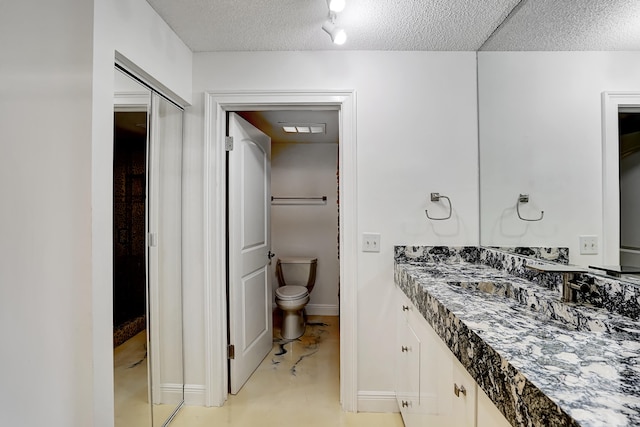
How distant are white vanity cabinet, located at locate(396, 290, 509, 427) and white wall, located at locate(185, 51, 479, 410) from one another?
0.22 metres

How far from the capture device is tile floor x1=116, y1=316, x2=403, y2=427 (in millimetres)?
1812

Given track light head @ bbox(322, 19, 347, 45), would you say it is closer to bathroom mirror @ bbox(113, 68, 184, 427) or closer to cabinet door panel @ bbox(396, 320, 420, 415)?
bathroom mirror @ bbox(113, 68, 184, 427)

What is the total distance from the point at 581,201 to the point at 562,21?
2.53ft

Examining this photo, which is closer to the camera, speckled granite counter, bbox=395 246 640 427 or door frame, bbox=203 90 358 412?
speckled granite counter, bbox=395 246 640 427

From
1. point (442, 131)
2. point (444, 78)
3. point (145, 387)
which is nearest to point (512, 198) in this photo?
point (442, 131)

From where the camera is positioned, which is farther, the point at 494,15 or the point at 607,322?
the point at 494,15

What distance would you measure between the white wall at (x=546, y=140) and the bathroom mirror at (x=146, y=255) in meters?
1.90

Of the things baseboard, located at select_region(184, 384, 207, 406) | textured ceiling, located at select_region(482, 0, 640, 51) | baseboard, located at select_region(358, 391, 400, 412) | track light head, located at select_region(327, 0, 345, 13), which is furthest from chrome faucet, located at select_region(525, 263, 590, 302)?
baseboard, located at select_region(184, 384, 207, 406)

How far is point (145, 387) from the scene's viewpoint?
5.25ft

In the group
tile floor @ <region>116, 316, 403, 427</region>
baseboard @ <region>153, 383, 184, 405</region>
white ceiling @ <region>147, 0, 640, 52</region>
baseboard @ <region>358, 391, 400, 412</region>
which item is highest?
white ceiling @ <region>147, 0, 640, 52</region>

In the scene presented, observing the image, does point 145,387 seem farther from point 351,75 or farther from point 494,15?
point 494,15

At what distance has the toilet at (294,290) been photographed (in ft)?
9.66

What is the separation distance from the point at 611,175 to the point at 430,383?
997mm

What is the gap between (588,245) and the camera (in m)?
1.19
